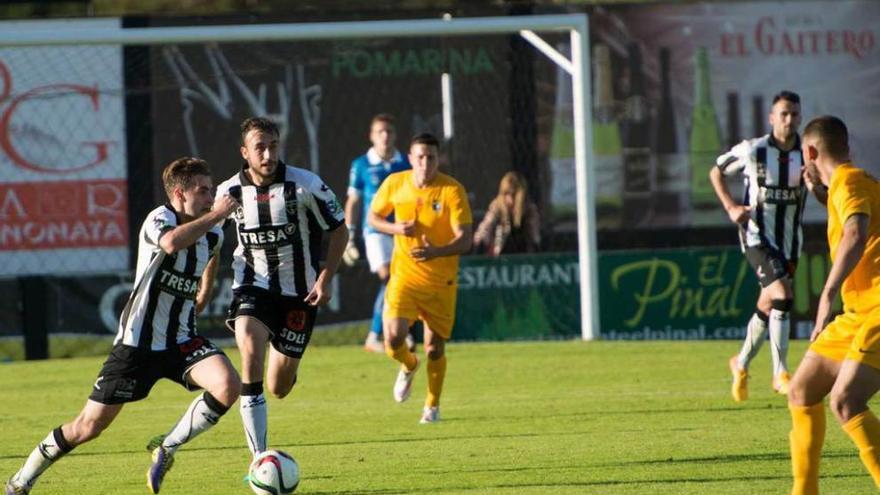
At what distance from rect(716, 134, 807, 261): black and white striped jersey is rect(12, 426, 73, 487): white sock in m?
6.16

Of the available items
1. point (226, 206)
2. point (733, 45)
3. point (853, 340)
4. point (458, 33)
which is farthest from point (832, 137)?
point (733, 45)

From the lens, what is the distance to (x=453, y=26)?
651 inches

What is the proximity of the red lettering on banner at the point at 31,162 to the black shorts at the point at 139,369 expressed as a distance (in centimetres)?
1242

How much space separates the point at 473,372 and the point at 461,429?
377 centimetres

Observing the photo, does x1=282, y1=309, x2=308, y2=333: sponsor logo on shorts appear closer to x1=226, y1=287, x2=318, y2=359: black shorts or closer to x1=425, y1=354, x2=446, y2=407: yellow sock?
x1=226, y1=287, x2=318, y2=359: black shorts

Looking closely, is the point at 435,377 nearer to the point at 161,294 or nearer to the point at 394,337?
the point at 394,337

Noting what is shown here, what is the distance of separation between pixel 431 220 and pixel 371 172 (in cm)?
392

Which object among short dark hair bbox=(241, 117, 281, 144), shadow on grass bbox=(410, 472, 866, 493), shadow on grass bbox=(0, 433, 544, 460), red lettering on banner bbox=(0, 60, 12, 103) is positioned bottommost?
shadow on grass bbox=(0, 433, 544, 460)

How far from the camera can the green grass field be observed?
29.4 feet

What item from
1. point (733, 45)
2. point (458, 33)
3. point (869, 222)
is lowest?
point (869, 222)

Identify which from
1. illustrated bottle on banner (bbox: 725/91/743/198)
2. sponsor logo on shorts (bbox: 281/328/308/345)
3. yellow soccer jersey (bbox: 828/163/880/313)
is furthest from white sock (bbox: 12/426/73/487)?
illustrated bottle on banner (bbox: 725/91/743/198)

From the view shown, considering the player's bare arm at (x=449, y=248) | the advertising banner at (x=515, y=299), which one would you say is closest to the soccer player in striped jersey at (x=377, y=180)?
the advertising banner at (x=515, y=299)

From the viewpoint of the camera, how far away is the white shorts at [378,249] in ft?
50.9

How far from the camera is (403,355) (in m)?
11.8
